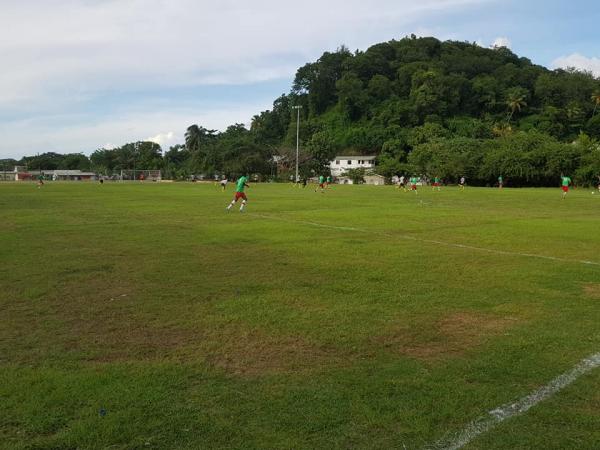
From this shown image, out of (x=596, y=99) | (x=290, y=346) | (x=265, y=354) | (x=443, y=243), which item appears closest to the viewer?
(x=265, y=354)

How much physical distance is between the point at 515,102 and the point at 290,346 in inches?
5138

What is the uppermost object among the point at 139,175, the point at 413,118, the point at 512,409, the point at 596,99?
the point at 596,99

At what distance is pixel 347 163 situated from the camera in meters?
127

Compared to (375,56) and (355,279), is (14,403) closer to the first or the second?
(355,279)

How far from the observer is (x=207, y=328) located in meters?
6.93

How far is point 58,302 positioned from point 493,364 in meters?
6.26

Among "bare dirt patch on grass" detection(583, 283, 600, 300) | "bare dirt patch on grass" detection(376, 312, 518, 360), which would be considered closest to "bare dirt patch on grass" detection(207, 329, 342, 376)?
"bare dirt patch on grass" detection(376, 312, 518, 360)

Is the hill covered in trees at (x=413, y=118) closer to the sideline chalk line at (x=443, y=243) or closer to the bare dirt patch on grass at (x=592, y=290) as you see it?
the sideline chalk line at (x=443, y=243)

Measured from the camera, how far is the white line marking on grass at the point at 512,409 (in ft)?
13.6

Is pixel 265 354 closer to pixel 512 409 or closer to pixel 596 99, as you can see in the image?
pixel 512 409

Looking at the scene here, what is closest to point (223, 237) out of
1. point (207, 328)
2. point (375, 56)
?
point (207, 328)

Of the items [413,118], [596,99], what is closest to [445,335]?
[413,118]

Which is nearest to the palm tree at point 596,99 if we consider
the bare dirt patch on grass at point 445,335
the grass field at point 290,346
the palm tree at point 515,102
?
the palm tree at point 515,102

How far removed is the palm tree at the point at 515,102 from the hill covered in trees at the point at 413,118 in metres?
0.27
